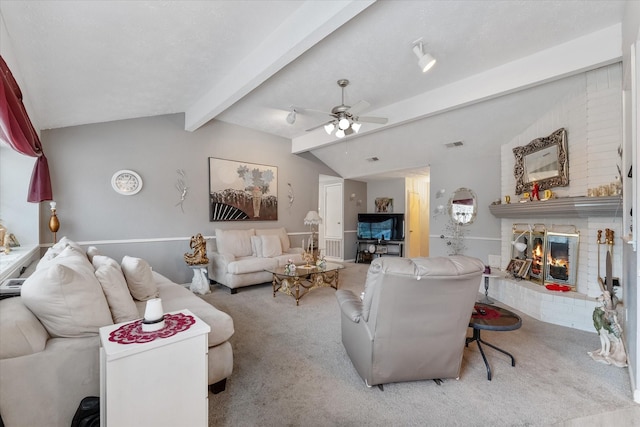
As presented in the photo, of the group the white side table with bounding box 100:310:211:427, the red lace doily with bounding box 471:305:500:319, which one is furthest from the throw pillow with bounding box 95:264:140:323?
the red lace doily with bounding box 471:305:500:319

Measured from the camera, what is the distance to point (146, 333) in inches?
57.0

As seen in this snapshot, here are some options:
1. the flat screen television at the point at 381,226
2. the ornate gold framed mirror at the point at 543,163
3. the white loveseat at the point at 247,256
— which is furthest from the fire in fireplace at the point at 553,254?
the white loveseat at the point at 247,256

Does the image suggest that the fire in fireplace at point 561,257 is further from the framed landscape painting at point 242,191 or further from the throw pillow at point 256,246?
the framed landscape painting at point 242,191

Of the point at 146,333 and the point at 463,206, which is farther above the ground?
the point at 463,206

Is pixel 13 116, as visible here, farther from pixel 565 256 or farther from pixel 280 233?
pixel 565 256

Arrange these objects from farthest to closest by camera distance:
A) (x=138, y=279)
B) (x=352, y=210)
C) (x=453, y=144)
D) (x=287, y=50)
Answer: (x=352, y=210)
(x=453, y=144)
(x=287, y=50)
(x=138, y=279)

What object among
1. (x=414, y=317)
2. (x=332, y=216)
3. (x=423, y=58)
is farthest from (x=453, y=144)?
(x=414, y=317)

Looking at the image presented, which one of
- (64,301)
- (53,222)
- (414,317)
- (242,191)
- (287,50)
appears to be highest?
(287,50)

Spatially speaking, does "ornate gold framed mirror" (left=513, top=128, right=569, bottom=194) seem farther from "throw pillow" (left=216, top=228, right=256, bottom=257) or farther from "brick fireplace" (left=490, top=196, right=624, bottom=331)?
"throw pillow" (left=216, top=228, right=256, bottom=257)

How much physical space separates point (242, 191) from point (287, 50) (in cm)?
354

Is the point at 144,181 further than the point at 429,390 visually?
Yes

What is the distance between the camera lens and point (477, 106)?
13.7 ft

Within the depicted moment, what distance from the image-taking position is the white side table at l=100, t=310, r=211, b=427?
4.16 feet

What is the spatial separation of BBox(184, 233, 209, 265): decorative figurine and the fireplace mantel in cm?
467
